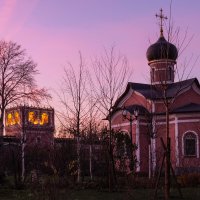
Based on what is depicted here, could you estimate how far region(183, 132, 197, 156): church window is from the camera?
1198 inches

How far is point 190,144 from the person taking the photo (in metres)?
30.6

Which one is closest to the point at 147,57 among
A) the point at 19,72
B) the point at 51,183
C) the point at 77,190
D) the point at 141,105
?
the point at 141,105

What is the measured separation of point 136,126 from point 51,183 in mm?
23012

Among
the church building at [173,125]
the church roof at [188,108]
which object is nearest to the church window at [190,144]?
the church building at [173,125]

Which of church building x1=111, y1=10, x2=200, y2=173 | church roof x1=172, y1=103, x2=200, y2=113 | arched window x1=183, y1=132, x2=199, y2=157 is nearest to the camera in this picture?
church building x1=111, y1=10, x2=200, y2=173

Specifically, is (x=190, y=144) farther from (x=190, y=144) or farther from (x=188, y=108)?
(x=188, y=108)

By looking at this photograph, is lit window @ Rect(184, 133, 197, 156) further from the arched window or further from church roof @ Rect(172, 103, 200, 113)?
church roof @ Rect(172, 103, 200, 113)

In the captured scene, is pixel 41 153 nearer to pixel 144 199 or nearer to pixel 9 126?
pixel 144 199

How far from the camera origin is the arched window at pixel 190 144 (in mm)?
30422

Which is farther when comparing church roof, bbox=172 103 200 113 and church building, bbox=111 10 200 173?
church roof, bbox=172 103 200 113

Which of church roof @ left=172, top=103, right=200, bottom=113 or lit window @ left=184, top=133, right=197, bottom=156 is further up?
church roof @ left=172, top=103, right=200, bottom=113

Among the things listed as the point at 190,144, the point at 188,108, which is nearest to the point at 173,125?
the point at 188,108

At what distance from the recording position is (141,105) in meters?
32.9

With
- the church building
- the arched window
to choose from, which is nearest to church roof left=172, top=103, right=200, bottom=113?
the church building
